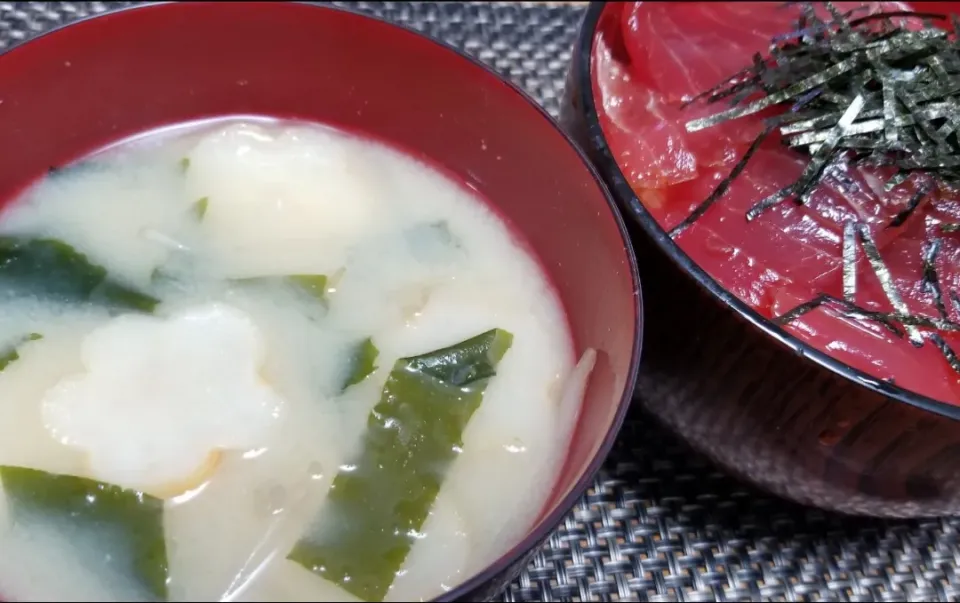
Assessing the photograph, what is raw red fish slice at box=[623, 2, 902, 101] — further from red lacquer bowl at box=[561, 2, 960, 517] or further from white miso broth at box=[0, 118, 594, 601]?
white miso broth at box=[0, 118, 594, 601]

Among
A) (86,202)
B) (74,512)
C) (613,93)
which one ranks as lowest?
(74,512)

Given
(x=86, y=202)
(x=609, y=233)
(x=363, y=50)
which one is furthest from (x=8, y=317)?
(x=609, y=233)

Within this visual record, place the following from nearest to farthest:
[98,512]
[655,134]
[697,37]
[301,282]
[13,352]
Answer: [98,512] < [13,352] < [301,282] < [655,134] < [697,37]

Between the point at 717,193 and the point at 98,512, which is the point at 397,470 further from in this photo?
the point at 717,193

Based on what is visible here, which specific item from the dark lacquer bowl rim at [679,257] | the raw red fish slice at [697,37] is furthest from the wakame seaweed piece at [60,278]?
the raw red fish slice at [697,37]

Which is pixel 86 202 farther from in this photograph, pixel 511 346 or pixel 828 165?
pixel 828 165

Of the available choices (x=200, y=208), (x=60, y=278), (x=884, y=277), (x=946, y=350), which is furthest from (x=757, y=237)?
(x=60, y=278)
